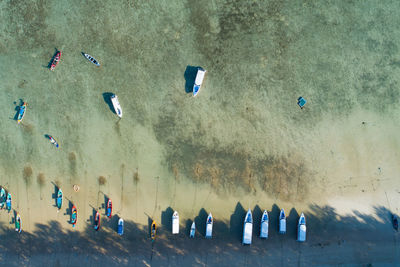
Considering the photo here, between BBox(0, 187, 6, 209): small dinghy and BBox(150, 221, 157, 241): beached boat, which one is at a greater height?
BBox(0, 187, 6, 209): small dinghy

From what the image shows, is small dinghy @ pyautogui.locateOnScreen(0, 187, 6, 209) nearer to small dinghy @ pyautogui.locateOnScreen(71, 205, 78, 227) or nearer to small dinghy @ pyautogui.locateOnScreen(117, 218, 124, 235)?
small dinghy @ pyautogui.locateOnScreen(71, 205, 78, 227)

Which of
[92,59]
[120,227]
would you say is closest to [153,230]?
[120,227]

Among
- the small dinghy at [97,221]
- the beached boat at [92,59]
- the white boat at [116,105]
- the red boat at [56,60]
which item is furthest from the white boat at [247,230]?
the red boat at [56,60]

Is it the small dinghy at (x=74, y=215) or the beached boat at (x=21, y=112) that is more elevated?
the beached boat at (x=21, y=112)

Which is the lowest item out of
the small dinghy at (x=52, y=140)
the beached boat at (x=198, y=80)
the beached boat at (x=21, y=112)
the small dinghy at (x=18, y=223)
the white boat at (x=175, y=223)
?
the small dinghy at (x=18, y=223)

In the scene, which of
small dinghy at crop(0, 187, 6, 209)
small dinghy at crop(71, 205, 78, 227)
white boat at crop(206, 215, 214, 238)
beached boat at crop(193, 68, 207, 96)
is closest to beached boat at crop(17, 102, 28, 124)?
small dinghy at crop(0, 187, 6, 209)

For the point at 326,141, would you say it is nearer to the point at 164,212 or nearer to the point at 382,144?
the point at 382,144

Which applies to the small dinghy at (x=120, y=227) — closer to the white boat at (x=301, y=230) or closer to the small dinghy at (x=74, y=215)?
the small dinghy at (x=74, y=215)
